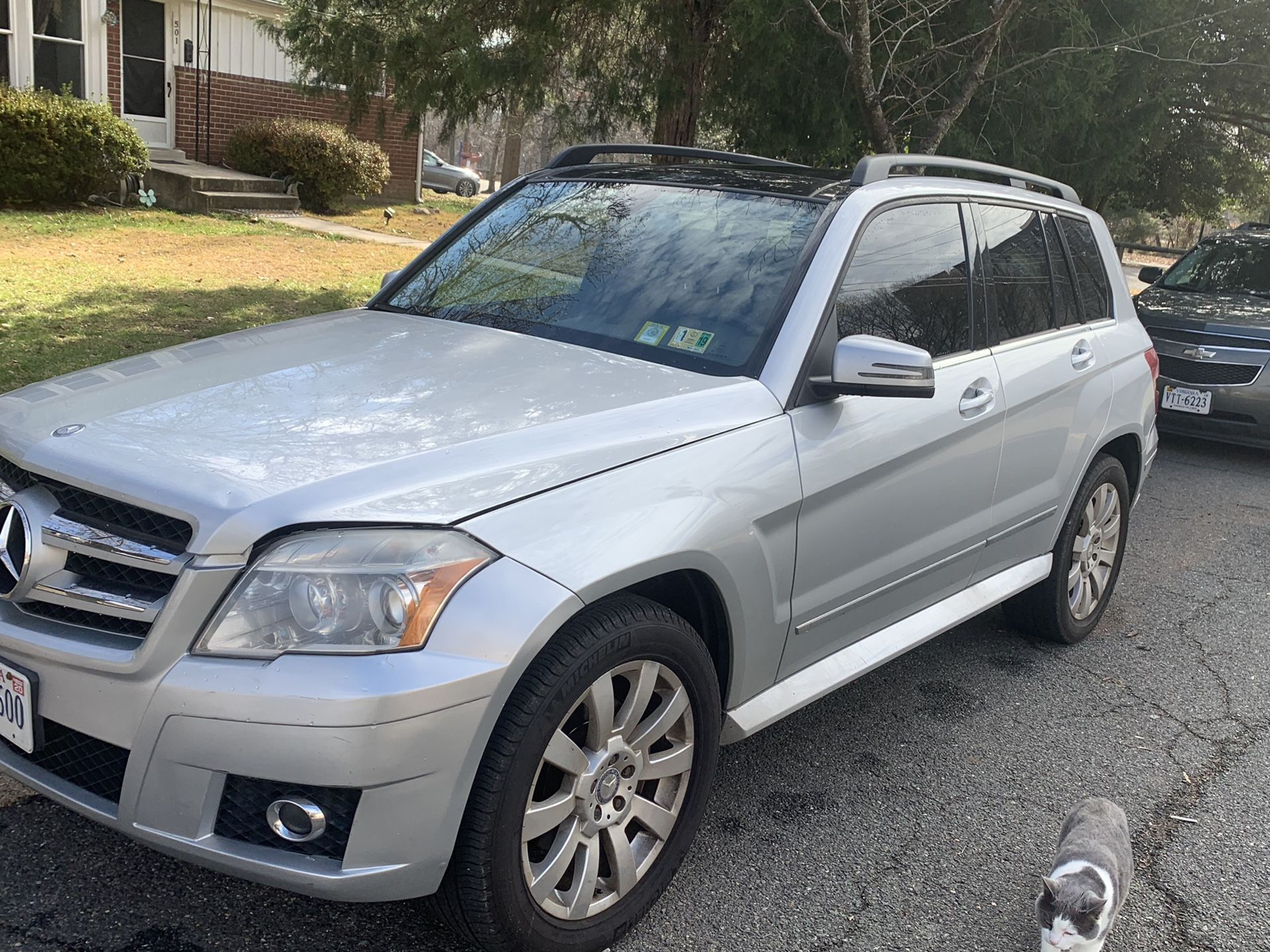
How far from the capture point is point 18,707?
246 centimetres

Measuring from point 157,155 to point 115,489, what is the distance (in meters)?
16.4

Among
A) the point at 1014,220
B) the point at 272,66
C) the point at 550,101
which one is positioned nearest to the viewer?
the point at 1014,220

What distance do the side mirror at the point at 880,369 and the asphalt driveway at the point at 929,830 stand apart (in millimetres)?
1278

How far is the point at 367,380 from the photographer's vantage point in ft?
9.92

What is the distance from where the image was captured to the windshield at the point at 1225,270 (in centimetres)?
952

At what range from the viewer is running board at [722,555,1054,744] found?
3.08 meters

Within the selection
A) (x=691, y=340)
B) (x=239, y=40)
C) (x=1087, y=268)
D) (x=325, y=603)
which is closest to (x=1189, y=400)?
(x=1087, y=268)

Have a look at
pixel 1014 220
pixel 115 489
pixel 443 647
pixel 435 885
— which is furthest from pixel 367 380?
pixel 1014 220

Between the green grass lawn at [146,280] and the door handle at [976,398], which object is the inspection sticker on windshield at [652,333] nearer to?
the door handle at [976,398]

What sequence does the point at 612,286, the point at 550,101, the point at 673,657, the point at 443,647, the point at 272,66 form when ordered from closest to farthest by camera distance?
the point at 443,647, the point at 673,657, the point at 612,286, the point at 550,101, the point at 272,66

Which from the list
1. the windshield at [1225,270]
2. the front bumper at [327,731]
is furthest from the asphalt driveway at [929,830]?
the windshield at [1225,270]

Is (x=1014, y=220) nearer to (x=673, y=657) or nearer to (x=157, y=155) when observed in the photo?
(x=673, y=657)

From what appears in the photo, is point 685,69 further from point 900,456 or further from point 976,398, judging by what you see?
point 900,456

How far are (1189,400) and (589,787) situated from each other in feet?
24.6
